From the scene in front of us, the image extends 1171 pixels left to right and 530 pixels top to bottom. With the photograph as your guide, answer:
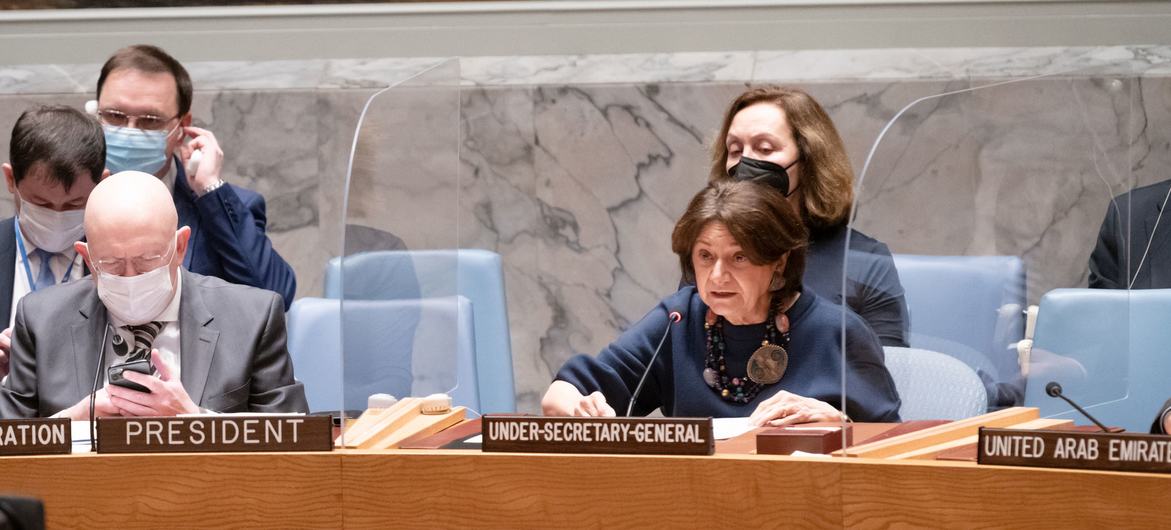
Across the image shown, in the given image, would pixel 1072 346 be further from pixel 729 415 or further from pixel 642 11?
pixel 642 11

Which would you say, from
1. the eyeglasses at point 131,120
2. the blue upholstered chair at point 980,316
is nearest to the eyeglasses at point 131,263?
the eyeglasses at point 131,120

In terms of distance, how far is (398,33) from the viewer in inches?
180

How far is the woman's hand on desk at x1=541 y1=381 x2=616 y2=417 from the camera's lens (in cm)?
258

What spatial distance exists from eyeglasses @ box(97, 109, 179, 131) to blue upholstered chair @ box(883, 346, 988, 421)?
1.91m

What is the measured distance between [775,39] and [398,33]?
118cm

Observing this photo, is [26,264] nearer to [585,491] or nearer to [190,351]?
[190,351]

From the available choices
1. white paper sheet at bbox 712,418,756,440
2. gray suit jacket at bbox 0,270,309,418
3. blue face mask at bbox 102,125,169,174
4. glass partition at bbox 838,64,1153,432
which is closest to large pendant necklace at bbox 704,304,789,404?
white paper sheet at bbox 712,418,756,440

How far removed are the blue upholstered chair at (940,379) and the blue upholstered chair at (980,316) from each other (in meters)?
0.01

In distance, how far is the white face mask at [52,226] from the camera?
126 inches

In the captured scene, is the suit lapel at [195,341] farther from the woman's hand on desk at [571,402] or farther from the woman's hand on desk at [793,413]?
the woman's hand on desk at [793,413]

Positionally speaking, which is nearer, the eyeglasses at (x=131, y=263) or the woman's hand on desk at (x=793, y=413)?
the woman's hand on desk at (x=793, y=413)

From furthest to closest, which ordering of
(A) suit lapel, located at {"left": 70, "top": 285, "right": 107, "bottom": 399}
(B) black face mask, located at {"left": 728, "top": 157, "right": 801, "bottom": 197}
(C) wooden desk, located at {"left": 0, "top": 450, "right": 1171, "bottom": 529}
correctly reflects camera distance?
1. (B) black face mask, located at {"left": 728, "top": 157, "right": 801, "bottom": 197}
2. (A) suit lapel, located at {"left": 70, "top": 285, "right": 107, "bottom": 399}
3. (C) wooden desk, located at {"left": 0, "top": 450, "right": 1171, "bottom": 529}

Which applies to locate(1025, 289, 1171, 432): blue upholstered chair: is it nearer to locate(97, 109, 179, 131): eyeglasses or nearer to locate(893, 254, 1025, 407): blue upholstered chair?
locate(893, 254, 1025, 407): blue upholstered chair

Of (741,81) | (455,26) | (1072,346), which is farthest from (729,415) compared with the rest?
(455,26)
